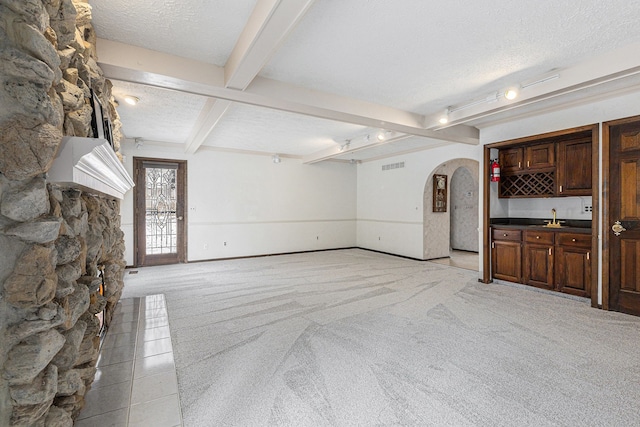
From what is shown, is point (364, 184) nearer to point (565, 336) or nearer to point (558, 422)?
point (565, 336)

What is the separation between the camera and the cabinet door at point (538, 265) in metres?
4.32

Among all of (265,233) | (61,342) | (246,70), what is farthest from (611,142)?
(265,233)

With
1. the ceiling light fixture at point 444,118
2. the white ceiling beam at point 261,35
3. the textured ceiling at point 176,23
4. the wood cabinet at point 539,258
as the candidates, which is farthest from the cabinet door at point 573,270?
the textured ceiling at point 176,23

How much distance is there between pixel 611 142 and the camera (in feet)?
12.0

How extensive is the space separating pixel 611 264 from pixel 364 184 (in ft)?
19.1

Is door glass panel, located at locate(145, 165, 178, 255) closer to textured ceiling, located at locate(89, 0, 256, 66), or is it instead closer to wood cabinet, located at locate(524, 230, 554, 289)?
textured ceiling, located at locate(89, 0, 256, 66)

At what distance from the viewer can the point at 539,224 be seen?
4.94m

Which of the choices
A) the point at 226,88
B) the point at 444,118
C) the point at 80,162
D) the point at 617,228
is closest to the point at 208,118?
the point at 226,88

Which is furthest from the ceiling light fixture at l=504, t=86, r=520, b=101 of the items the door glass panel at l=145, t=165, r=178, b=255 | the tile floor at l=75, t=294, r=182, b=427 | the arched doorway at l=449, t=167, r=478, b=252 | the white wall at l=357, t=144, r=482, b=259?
the door glass panel at l=145, t=165, r=178, b=255

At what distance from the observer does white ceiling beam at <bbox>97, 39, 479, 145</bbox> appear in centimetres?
264

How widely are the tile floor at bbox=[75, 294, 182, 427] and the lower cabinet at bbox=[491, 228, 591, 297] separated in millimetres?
4866

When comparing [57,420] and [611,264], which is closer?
[57,420]

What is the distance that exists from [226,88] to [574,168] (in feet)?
15.6

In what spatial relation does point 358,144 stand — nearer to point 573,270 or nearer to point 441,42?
point 441,42
